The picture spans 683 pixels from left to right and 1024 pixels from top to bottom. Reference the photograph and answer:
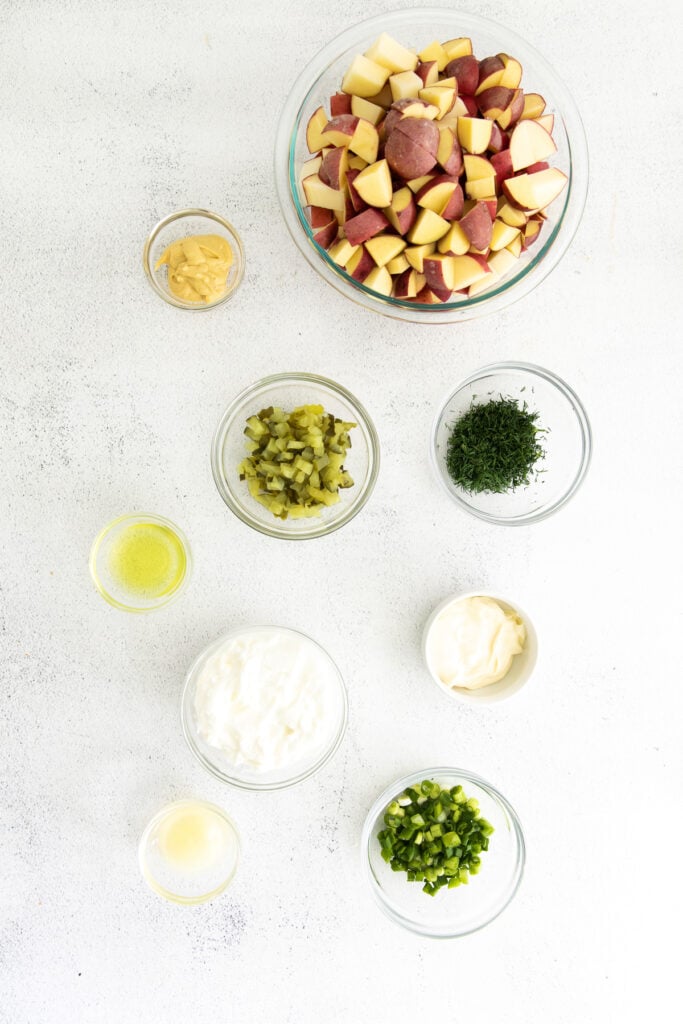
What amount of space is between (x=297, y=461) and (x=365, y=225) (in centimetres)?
46

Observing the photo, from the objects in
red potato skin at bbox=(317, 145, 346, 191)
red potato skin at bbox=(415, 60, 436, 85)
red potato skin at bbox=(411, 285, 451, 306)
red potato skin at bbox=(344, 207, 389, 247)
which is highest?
red potato skin at bbox=(415, 60, 436, 85)

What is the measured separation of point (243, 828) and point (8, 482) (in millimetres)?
939

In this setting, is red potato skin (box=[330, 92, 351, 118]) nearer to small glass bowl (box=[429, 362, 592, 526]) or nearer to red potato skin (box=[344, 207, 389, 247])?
red potato skin (box=[344, 207, 389, 247])

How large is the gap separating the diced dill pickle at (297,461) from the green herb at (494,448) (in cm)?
25

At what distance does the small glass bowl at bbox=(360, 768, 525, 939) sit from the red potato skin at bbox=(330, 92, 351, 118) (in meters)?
1.34

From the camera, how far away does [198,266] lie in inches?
59.7

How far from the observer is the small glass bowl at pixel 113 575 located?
156 centimetres

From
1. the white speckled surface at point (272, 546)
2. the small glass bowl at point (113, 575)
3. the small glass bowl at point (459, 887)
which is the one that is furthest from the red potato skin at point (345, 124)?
the small glass bowl at point (459, 887)

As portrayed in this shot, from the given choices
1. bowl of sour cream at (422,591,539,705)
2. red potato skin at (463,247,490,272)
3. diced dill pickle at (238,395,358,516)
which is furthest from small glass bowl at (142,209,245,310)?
bowl of sour cream at (422,591,539,705)

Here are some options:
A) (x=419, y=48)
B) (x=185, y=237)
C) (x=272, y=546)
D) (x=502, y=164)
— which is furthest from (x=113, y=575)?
(x=419, y=48)

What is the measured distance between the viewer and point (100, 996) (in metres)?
1.66

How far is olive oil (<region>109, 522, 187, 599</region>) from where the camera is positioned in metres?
1.59

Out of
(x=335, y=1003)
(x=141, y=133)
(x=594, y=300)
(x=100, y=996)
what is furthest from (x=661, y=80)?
(x=100, y=996)

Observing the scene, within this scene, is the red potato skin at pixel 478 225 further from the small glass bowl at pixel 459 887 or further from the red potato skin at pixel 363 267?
the small glass bowl at pixel 459 887
